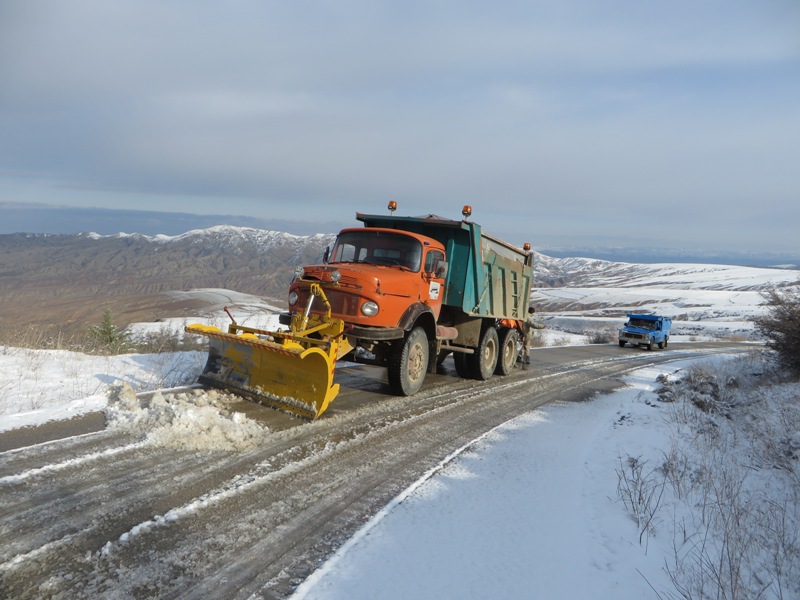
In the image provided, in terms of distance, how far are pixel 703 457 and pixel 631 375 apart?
7.94 meters

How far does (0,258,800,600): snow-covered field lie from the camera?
11.1ft

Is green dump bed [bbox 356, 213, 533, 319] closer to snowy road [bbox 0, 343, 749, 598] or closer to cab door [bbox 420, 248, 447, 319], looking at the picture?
cab door [bbox 420, 248, 447, 319]

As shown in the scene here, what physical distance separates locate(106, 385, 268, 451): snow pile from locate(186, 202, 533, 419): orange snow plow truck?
36.2 inches

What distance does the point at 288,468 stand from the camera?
487 centimetres

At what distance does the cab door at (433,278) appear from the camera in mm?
8578

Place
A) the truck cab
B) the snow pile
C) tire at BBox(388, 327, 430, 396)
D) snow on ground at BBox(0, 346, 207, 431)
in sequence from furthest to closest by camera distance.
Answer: tire at BBox(388, 327, 430, 396)
the truck cab
snow on ground at BBox(0, 346, 207, 431)
the snow pile

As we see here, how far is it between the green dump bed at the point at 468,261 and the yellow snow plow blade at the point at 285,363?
10.0ft

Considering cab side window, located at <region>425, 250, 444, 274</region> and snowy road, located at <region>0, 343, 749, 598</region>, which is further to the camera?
cab side window, located at <region>425, 250, 444, 274</region>

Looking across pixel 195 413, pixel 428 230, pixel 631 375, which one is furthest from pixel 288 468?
pixel 631 375

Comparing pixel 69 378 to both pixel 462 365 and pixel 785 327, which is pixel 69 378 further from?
pixel 785 327

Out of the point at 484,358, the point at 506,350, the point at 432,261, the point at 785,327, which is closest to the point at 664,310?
the point at 785,327

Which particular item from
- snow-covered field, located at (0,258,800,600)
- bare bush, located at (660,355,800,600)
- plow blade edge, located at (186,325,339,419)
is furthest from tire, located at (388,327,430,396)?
bare bush, located at (660,355,800,600)

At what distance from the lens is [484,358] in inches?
423

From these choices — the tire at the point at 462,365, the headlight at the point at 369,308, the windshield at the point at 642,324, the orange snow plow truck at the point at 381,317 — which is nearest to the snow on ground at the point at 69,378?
the orange snow plow truck at the point at 381,317
